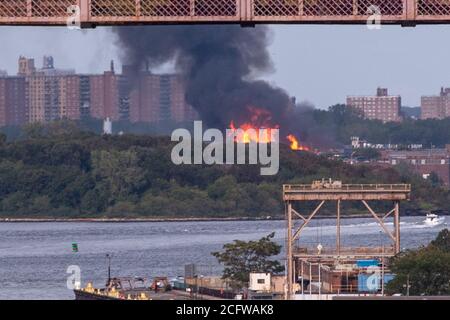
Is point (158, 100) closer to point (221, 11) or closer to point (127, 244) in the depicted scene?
point (127, 244)

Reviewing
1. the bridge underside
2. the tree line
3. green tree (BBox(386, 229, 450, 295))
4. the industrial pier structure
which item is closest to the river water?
the tree line

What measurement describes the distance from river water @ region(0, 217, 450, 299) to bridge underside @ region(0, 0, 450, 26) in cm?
5853

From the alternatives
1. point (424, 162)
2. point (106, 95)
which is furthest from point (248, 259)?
point (106, 95)

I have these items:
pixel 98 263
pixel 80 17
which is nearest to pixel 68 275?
pixel 98 263

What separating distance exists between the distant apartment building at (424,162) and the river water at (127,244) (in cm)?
3042

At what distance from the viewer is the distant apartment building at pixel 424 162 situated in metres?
192

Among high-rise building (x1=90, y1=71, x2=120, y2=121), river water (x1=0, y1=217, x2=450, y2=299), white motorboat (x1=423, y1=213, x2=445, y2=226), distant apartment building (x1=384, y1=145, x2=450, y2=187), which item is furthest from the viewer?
high-rise building (x1=90, y1=71, x2=120, y2=121)

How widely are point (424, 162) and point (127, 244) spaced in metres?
72.9

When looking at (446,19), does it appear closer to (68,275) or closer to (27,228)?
(68,275)

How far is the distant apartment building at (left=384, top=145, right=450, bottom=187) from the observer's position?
628ft

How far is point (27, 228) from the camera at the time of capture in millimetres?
151250

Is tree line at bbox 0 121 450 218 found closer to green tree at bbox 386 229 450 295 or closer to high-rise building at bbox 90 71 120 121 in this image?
high-rise building at bbox 90 71 120 121

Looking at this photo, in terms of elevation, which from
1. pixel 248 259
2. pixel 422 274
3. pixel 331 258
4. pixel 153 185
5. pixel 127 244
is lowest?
pixel 127 244

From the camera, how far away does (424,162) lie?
19450cm
